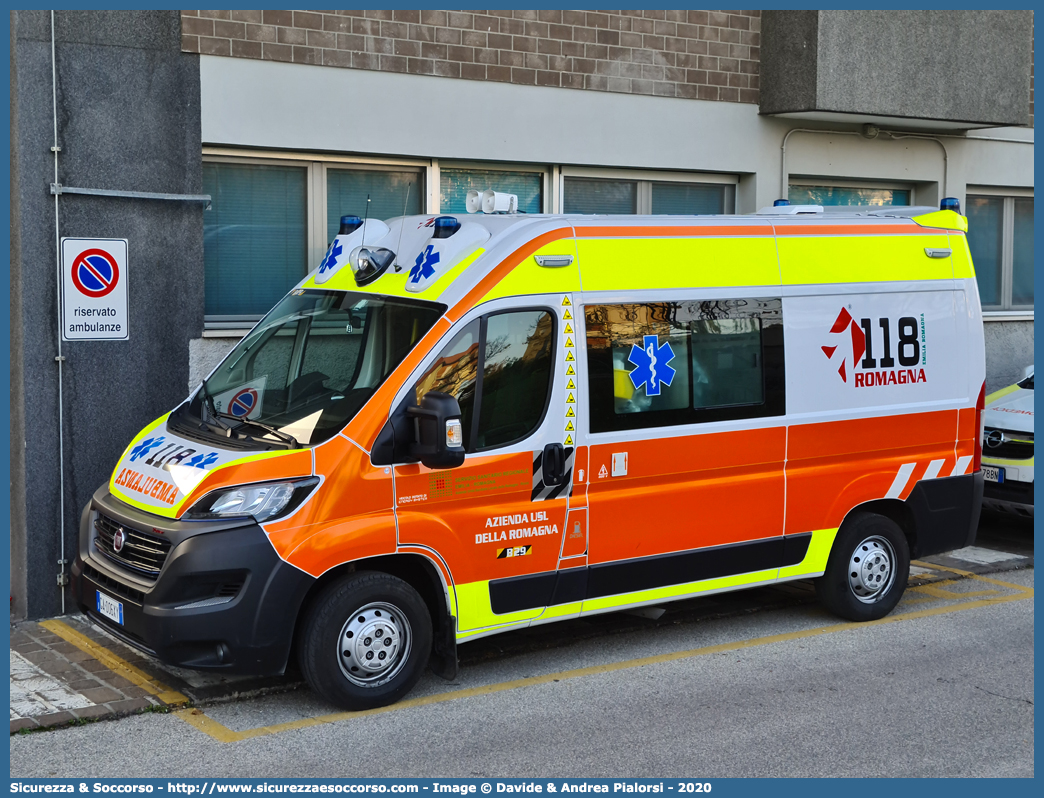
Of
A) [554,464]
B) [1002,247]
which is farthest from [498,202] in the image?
[1002,247]

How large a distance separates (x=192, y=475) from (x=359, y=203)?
4.43 meters

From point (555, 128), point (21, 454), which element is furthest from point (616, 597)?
point (555, 128)

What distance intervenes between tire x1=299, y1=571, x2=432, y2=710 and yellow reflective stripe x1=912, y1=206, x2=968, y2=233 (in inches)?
176

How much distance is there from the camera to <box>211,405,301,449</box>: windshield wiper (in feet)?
20.8

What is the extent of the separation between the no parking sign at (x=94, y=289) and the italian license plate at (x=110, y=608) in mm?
2579

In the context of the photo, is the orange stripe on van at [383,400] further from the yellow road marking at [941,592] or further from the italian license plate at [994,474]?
the italian license plate at [994,474]

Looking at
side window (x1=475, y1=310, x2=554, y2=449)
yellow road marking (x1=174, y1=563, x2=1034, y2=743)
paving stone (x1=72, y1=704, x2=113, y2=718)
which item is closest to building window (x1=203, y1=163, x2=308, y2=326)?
side window (x1=475, y1=310, x2=554, y2=449)

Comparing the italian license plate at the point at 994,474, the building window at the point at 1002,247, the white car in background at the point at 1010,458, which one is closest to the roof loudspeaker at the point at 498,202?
the white car in background at the point at 1010,458

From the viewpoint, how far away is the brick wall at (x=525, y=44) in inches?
367

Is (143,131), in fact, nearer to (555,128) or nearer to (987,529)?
(555,128)

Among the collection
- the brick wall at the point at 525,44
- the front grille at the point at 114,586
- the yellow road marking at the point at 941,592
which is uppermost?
the brick wall at the point at 525,44

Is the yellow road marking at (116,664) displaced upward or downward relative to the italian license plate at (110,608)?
downward

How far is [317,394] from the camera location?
6.62 metres

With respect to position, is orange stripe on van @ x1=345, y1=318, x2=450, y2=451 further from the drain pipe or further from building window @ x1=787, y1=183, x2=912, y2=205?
building window @ x1=787, y1=183, x2=912, y2=205
